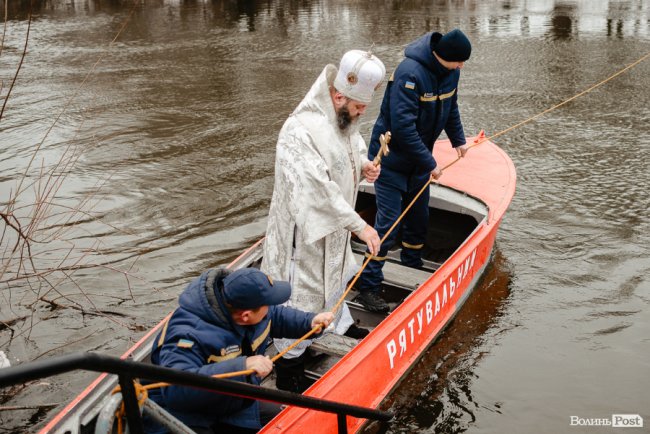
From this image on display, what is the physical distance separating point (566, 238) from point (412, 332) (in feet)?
11.6

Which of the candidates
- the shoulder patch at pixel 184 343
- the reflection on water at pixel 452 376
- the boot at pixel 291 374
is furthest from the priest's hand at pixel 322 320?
the reflection on water at pixel 452 376

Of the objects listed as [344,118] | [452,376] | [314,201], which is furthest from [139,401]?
[452,376]

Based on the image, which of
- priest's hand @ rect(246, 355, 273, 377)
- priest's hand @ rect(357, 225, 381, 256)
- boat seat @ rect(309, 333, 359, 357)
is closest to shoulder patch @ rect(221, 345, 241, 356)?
priest's hand @ rect(246, 355, 273, 377)

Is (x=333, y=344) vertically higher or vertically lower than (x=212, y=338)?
lower

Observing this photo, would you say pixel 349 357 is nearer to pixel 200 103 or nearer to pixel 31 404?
pixel 31 404

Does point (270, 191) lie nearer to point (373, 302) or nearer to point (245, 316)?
point (373, 302)

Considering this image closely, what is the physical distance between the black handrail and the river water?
2.08 meters

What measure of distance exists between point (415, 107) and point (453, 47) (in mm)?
504

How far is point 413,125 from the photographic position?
499cm

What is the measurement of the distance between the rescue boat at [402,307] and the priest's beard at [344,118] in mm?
1356

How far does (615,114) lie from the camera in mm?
11945

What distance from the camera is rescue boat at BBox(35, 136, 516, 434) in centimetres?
370

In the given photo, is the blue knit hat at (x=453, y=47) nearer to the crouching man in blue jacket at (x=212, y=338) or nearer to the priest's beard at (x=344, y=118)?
the priest's beard at (x=344, y=118)

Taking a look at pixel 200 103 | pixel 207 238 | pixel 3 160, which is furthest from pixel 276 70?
pixel 207 238
